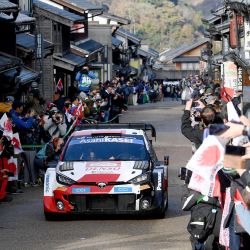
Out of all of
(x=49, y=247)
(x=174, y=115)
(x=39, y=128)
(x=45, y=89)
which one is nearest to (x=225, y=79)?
(x=45, y=89)

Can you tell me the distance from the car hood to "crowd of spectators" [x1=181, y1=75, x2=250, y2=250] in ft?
8.84

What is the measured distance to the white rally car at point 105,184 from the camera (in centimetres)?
1518

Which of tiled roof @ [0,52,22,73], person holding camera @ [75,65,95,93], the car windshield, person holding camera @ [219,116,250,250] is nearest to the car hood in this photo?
the car windshield

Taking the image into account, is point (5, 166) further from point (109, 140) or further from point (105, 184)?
point (105, 184)

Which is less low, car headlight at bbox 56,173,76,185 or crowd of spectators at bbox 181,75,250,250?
crowd of spectators at bbox 181,75,250,250

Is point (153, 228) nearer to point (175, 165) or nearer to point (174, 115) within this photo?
point (175, 165)

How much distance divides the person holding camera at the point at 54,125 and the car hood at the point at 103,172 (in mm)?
7117

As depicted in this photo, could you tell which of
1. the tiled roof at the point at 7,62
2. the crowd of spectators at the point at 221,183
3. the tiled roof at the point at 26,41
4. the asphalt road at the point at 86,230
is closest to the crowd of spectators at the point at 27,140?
the asphalt road at the point at 86,230

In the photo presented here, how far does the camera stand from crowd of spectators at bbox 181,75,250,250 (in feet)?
27.7

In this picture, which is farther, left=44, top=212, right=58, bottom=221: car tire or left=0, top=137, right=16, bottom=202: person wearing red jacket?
left=0, top=137, right=16, bottom=202: person wearing red jacket

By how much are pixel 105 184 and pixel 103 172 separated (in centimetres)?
25

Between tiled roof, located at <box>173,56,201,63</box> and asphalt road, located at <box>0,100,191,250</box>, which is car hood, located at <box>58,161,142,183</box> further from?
tiled roof, located at <box>173,56,201,63</box>

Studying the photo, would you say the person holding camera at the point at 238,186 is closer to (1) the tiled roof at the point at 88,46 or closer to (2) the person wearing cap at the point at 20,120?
(2) the person wearing cap at the point at 20,120

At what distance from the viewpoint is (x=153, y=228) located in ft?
47.7
